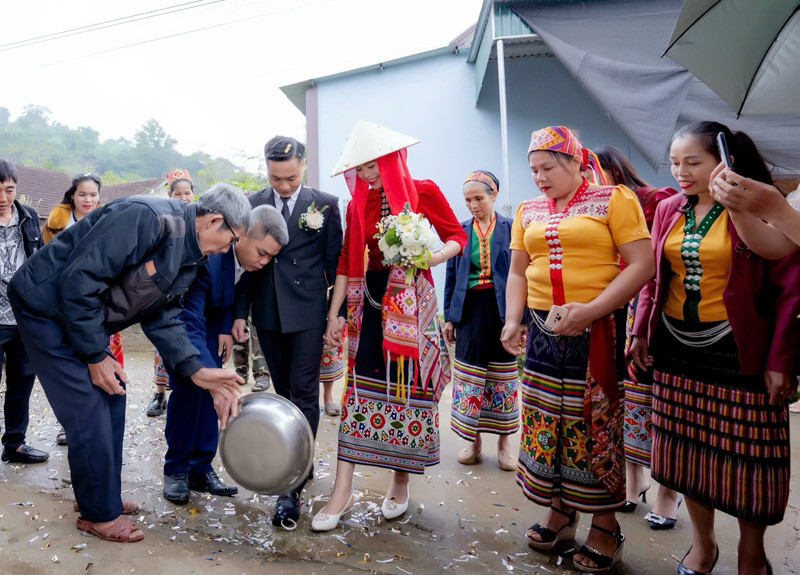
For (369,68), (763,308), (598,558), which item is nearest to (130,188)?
(369,68)

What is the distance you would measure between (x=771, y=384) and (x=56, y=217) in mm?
4524

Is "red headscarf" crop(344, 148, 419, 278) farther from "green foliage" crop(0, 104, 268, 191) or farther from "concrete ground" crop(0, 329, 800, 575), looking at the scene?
"green foliage" crop(0, 104, 268, 191)

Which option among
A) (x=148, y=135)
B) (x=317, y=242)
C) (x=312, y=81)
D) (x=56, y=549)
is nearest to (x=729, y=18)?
(x=317, y=242)

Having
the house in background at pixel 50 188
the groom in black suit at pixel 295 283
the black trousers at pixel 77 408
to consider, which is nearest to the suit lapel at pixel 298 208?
the groom in black suit at pixel 295 283

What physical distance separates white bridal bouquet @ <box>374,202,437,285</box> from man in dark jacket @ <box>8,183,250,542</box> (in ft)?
2.24

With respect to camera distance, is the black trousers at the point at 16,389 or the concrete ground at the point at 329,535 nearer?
the concrete ground at the point at 329,535

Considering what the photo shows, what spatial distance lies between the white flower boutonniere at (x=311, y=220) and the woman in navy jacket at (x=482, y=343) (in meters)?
1.25

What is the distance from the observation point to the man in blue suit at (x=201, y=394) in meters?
3.19

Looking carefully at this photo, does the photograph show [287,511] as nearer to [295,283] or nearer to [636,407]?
[295,283]

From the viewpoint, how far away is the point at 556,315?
7.80ft

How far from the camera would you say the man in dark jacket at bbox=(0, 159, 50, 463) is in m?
3.65

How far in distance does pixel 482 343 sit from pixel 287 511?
1.65 metres

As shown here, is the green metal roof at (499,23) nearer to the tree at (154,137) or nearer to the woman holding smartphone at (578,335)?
the woman holding smartphone at (578,335)

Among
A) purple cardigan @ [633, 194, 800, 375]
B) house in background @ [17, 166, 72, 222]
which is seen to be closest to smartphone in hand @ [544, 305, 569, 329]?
purple cardigan @ [633, 194, 800, 375]
